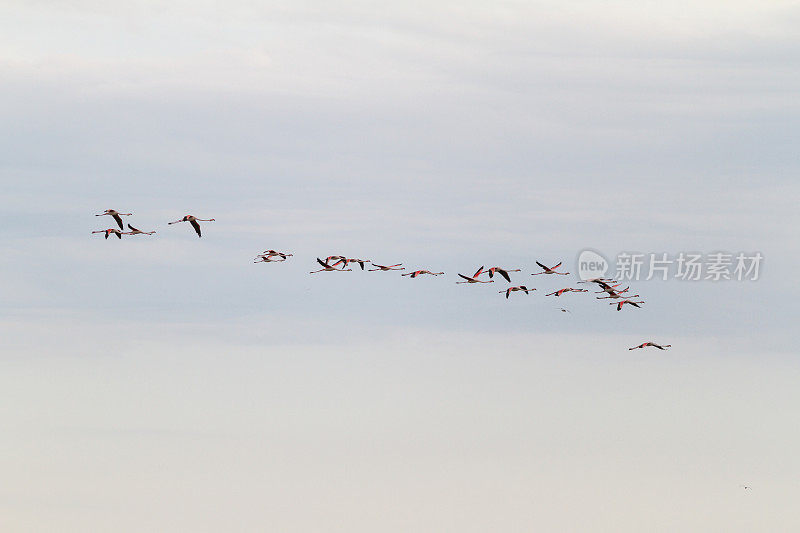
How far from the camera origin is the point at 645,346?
175 meters

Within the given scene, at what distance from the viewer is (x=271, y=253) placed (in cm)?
17200

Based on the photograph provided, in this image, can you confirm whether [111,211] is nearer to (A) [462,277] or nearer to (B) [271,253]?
(B) [271,253]

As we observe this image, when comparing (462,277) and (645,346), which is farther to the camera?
(645,346)

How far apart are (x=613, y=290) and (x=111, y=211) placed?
2270 inches

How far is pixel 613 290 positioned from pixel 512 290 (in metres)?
12.3

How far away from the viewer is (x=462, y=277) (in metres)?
163

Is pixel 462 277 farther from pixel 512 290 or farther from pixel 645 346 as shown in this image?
pixel 645 346

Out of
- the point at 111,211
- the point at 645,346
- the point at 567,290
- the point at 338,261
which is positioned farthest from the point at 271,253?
the point at 645,346

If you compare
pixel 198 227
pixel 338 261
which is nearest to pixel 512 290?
pixel 338 261

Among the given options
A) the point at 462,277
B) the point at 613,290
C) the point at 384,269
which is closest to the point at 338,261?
the point at 384,269

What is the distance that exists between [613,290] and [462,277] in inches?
871

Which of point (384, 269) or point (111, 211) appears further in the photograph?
point (384, 269)

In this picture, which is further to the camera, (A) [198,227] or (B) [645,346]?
(B) [645,346]

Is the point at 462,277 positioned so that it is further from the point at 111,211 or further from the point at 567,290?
the point at 111,211
